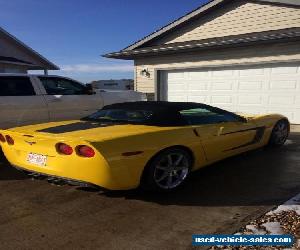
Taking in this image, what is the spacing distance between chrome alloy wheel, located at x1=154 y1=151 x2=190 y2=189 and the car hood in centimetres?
39

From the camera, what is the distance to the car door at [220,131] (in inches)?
209

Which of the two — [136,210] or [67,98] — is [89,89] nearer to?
[67,98]

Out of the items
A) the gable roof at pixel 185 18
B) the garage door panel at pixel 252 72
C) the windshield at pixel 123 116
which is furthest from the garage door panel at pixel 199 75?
the windshield at pixel 123 116

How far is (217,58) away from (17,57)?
15.1 m

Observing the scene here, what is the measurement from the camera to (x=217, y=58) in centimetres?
1270

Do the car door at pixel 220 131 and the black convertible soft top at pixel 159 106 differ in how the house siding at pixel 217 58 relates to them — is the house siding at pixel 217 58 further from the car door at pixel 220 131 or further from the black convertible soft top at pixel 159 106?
the black convertible soft top at pixel 159 106

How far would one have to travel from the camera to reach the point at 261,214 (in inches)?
157

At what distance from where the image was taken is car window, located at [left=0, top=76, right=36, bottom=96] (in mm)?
6984

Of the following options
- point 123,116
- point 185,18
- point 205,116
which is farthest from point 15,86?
point 185,18

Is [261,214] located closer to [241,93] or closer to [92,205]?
[92,205]

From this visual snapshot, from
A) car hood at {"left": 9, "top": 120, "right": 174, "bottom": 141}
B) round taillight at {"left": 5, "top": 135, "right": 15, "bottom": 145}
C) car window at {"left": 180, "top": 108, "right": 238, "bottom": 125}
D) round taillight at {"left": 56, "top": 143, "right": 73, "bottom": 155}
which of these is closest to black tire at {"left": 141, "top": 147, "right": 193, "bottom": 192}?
car hood at {"left": 9, "top": 120, "right": 174, "bottom": 141}

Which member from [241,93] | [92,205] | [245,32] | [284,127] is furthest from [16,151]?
[245,32]

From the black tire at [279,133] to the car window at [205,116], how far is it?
160 centimetres

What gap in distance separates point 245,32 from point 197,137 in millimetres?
9088
